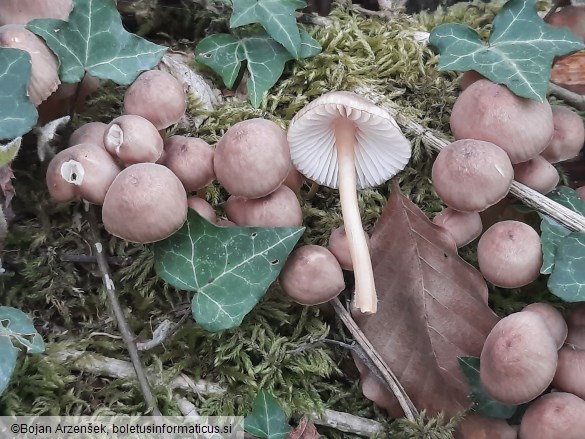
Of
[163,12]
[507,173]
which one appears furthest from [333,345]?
[163,12]

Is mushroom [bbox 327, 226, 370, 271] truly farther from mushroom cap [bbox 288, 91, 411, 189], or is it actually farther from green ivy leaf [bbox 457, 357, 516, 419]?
green ivy leaf [bbox 457, 357, 516, 419]

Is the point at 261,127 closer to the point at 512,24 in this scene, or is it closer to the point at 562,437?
the point at 512,24

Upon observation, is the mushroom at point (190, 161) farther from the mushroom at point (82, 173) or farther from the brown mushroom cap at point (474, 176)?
the brown mushroom cap at point (474, 176)

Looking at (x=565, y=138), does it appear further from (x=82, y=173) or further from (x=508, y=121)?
(x=82, y=173)

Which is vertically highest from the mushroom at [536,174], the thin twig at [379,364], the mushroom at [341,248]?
the mushroom at [536,174]

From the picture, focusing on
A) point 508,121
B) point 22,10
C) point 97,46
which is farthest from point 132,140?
point 508,121

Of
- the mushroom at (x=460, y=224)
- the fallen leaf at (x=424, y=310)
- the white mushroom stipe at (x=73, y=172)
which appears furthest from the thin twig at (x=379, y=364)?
the white mushroom stipe at (x=73, y=172)

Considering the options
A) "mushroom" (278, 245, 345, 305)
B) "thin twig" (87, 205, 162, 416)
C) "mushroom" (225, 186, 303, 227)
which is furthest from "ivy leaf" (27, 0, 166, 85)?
"mushroom" (278, 245, 345, 305)
